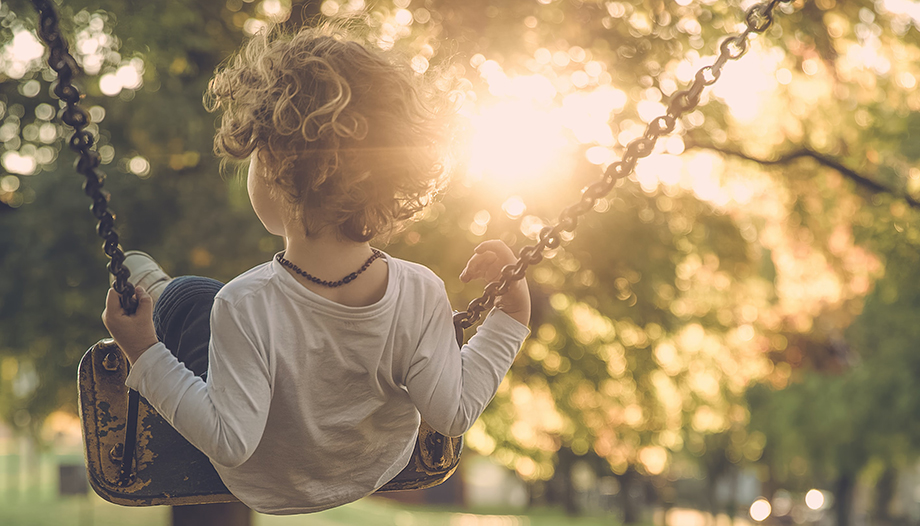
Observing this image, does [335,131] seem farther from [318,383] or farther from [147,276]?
[147,276]

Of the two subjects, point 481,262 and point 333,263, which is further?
point 481,262

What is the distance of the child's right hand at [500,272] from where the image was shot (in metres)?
1.92

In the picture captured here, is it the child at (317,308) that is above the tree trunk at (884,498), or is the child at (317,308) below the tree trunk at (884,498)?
below

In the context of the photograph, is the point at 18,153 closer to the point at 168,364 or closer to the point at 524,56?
the point at 524,56

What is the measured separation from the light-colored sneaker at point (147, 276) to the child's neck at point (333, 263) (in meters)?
0.68

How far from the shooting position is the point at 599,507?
148ft

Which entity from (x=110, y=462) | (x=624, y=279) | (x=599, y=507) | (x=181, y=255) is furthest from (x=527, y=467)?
(x=599, y=507)

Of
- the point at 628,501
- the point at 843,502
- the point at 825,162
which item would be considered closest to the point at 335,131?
the point at 825,162

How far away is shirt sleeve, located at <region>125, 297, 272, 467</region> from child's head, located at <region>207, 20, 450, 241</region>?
0.86 ft

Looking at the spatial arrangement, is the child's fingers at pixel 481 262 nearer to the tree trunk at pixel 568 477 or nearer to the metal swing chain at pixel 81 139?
the metal swing chain at pixel 81 139

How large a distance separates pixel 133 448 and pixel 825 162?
705 centimetres

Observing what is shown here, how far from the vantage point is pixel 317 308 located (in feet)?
5.33

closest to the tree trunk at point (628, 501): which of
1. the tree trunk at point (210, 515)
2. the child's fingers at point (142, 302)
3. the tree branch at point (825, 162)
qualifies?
the tree branch at point (825, 162)

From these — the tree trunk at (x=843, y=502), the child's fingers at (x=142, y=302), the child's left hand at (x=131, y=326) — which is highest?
the tree trunk at (x=843, y=502)
